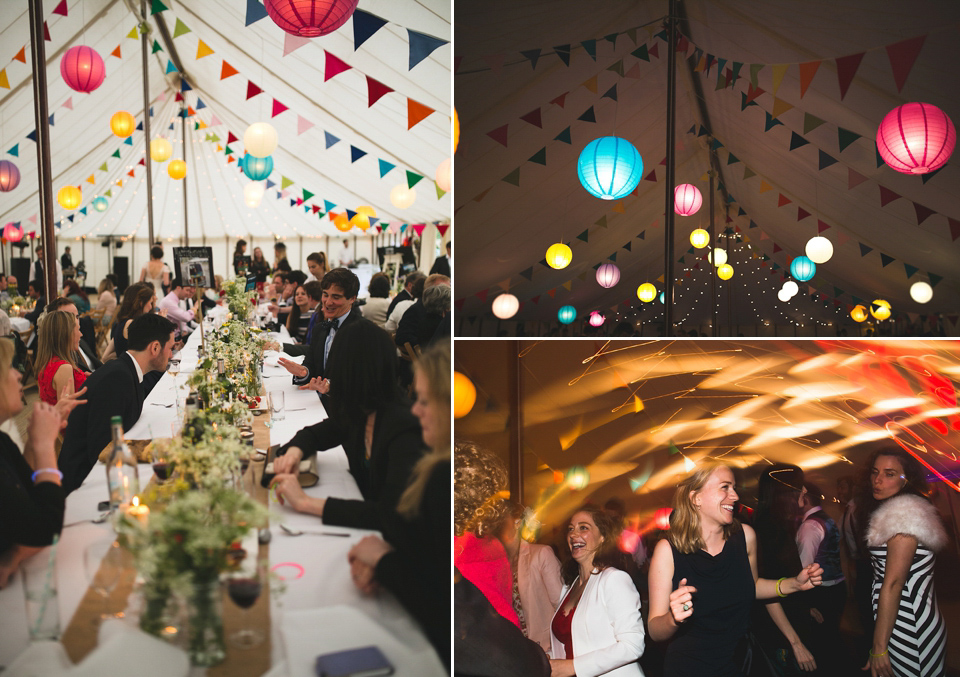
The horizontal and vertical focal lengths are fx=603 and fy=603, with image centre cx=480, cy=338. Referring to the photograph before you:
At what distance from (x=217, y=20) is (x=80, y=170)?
82 cm

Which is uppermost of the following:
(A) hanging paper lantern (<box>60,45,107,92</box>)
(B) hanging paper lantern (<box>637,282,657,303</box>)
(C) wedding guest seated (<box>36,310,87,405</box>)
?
(A) hanging paper lantern (<box>60,45,107,92</box>)

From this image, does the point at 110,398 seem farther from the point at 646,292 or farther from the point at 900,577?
the point at 900,577

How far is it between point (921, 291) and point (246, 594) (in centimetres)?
497

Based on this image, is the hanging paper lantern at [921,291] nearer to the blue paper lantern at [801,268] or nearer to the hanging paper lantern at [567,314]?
the blue paper lantern at [801,268]

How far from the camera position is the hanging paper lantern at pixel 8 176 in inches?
79.8

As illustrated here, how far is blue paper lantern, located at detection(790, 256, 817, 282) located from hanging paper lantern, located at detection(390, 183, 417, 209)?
3582mm

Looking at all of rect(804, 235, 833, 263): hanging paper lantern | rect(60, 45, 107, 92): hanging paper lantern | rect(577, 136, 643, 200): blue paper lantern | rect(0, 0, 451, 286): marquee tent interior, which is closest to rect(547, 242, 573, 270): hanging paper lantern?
rect(577, 136, 643, 200): blue paper lantern

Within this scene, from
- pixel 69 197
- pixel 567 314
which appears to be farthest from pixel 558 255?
pixel 69 197

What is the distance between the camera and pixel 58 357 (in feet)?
6.44

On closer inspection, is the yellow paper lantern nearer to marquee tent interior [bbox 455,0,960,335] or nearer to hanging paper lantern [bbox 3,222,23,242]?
marquee tent interior [bbox 455,0,960,335]

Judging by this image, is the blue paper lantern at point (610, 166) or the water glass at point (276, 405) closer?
the water glass at point (276, 405)

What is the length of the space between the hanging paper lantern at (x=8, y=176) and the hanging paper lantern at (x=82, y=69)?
0.36m

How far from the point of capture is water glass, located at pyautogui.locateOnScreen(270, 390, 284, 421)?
6.68ft

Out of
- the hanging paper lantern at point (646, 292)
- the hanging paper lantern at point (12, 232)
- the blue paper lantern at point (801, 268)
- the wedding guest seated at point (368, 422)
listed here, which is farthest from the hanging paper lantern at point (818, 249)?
the hanging paper lantern at point (12, 232)
